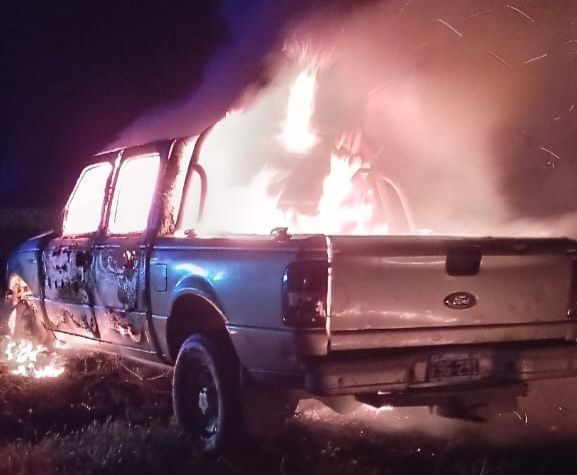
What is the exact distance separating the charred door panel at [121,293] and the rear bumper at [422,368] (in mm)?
2068

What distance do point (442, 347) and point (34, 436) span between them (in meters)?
2.86

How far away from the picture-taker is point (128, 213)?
6.75 metres

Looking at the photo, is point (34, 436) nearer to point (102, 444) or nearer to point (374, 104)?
point (102, 444)

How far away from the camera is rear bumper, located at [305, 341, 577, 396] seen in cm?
452

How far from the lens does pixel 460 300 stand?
4.95 m

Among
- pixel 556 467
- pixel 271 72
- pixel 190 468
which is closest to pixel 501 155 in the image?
pixel 271 72

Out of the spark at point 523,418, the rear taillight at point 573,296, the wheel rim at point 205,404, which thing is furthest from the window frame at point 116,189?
the spark at point 523,418

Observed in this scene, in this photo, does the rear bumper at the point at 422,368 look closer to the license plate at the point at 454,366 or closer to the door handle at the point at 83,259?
the license plate at the point at 454,366

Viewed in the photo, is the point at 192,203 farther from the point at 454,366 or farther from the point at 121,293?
the point at 454,366

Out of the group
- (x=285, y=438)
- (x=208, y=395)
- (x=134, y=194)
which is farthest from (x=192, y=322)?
(x=134, y=194)

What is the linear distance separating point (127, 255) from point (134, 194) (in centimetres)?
60

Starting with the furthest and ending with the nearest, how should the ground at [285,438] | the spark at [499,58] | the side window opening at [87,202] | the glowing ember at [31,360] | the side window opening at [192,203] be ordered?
the spark at [499,58]
the glowing ember at [31,360]
the side window opening at [87,202]
the side window opening at [192,203]
the ground at [285,438]

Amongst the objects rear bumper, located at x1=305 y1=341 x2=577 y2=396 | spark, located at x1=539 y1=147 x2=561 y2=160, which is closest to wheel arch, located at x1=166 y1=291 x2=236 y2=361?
rear bumper, located at x1=305 y1=341 x2=577 y2=396

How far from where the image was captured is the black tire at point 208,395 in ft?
17.2
